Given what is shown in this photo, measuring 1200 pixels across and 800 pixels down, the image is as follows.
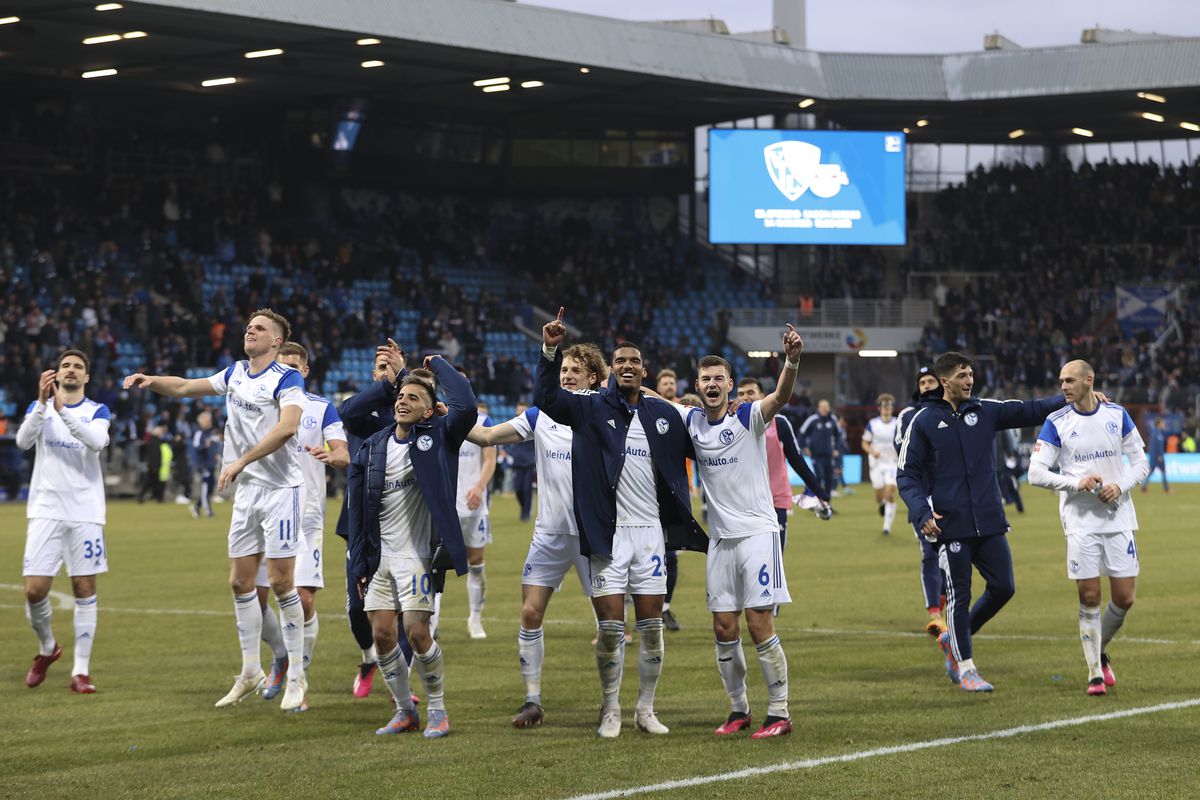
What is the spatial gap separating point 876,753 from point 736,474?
1844 millimetres

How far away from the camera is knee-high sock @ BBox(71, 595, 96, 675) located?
11.8 meters

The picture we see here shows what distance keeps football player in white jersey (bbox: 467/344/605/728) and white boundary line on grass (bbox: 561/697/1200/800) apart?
6.09 ft

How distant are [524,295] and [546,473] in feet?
142

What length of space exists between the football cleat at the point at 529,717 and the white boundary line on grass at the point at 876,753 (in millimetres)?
1859

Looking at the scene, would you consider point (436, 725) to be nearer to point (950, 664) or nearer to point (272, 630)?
point (272, 630)

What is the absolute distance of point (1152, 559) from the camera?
851 inches

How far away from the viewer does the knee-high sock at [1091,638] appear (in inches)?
433

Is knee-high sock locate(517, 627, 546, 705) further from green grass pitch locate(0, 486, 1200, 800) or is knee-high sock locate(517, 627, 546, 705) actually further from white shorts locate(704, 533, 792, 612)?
white shorts locate(704, 533, 792, 612)

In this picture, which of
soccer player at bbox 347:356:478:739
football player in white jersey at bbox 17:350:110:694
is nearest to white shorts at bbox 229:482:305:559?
soccer player at bbox 347:356:478:739

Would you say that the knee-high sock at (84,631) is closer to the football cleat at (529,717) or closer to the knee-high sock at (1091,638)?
the football cleat at (529,717)

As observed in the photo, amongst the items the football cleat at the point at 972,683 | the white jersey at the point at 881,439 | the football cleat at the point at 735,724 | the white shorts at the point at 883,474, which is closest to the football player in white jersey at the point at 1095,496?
the football cleat at the point at 972,683

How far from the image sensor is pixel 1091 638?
11.0m

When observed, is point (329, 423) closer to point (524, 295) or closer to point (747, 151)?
point (747, 151)

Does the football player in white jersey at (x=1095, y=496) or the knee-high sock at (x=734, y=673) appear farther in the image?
the football player in white jersey at (x=1095, y=496)
